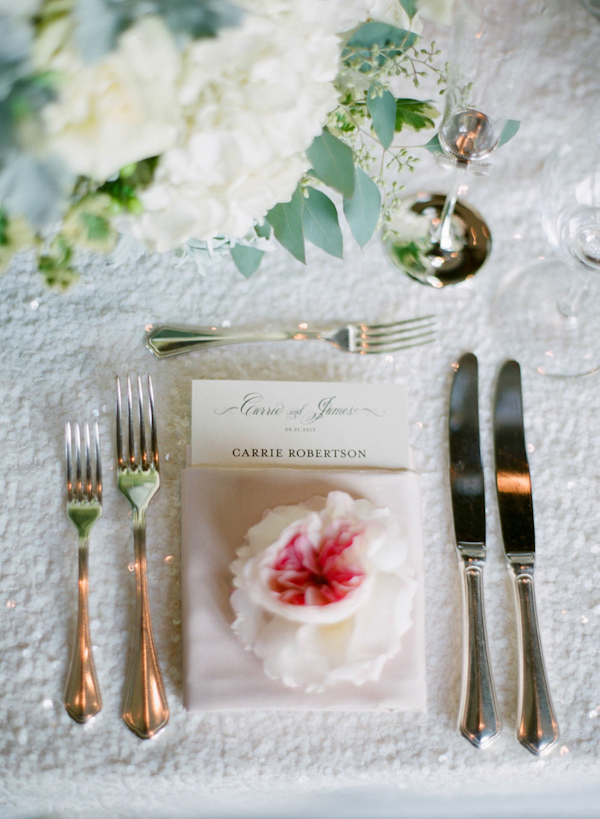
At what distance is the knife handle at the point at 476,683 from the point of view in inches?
22.1

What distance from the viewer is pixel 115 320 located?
68cm

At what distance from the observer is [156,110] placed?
11.9 inches

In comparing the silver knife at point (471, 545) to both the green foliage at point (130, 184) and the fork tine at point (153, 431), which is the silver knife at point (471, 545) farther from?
the green foliage at point (130, 184)

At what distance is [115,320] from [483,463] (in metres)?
0.43

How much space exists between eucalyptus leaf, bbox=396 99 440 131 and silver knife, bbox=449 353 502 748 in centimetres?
24

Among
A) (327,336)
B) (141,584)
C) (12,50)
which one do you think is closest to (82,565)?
(141,584)

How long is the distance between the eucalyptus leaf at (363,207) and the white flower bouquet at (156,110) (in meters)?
0.13

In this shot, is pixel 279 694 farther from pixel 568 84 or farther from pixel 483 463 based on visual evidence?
pixel 568 84

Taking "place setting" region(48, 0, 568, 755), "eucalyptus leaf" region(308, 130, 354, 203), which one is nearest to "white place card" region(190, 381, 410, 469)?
"place setting" region(48, 0, 568, 755)

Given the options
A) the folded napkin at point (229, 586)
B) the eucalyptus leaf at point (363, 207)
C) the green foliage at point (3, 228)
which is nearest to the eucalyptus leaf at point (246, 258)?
the eucalyptus leaf at point (363, 207)

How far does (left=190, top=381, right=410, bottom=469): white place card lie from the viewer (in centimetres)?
63

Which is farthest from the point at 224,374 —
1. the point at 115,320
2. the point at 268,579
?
the point at 268,579

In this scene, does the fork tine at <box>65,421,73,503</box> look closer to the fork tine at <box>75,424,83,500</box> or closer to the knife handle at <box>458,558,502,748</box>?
the fork tine at <box>75,424,83,500</box>

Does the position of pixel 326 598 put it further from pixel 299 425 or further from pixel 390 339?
pixel 390 339
